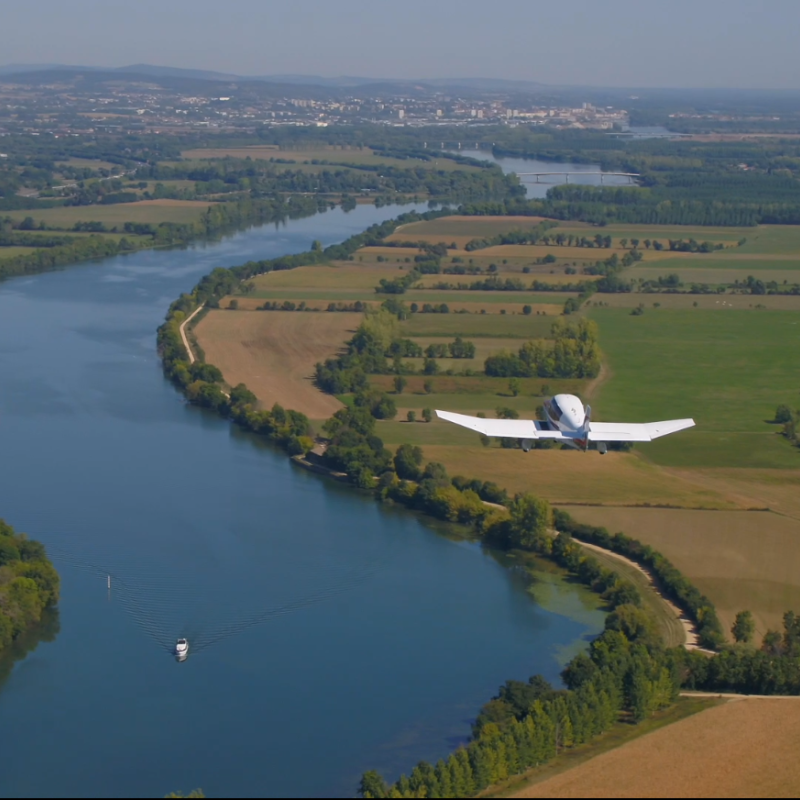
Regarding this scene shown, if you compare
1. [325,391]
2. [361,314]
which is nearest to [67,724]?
[325,391]

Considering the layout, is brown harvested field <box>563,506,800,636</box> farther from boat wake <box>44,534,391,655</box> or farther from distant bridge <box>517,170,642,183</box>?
distant bridge <box>517,170,642,183</box>

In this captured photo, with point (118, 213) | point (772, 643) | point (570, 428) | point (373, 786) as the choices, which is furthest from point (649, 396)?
point (118, 213)

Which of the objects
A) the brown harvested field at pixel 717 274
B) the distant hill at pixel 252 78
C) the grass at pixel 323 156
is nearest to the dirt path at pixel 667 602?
the brown harvested field at pixel 717 274

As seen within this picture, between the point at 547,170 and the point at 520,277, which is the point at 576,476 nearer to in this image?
the point at 520,277

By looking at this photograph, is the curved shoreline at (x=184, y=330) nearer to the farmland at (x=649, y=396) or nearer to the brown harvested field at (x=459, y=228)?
the farmland at (x=649, y=396)

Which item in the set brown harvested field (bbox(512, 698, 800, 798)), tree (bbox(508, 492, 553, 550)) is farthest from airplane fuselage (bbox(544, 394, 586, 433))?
brown harvested field (bbox(512, 698, 800, 798))
